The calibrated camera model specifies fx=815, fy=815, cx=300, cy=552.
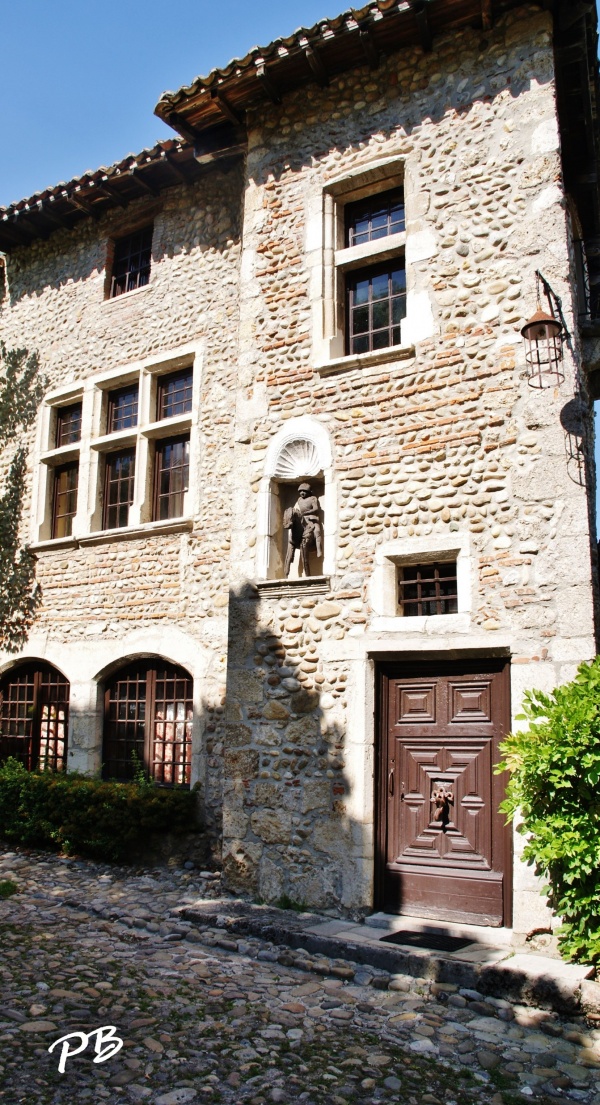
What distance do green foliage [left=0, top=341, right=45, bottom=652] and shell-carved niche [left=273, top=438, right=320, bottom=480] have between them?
4496 mm

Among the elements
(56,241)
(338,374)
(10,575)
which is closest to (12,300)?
(56,241)

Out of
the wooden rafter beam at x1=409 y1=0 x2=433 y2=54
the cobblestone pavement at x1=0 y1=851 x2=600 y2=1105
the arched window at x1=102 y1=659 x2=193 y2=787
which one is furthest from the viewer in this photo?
the arched window at x1=102 y1=659 x2=193 y2=787

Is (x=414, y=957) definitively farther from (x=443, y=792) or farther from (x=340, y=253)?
(x=340, y=253)

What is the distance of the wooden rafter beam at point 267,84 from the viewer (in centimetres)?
698

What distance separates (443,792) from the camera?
18.7 feet

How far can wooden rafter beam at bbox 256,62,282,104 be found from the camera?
698cm

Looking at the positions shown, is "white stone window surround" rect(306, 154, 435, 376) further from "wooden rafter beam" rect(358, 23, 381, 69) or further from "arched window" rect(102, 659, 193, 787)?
"arched window" rect(102, 659, 193, 787)

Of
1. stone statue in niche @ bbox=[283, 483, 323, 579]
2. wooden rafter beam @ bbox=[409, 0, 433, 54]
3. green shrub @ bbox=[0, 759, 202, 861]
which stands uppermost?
wooden rafter beam @ bbox=[409, 0, 433, 54]

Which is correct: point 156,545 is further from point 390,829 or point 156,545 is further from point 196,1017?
point 196,1017

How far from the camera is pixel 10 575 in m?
10.3

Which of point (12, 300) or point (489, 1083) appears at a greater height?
point (12, 300)

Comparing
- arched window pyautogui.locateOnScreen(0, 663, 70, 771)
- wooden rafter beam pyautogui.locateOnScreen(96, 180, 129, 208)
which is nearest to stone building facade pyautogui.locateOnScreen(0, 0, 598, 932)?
wooden rafter beam pyautogui.locateOnScreen(96, 180, 129, 208)

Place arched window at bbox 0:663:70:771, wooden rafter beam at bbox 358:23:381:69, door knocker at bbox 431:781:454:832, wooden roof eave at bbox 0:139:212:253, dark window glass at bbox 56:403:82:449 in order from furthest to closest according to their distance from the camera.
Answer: dark window glass at bbox 56:403:82:449 < arched window at bbox 0:663:70:771 < wooden roof eave at bbox 0:139:212:253 < wooden rafter beam at bbox 358:23:381:69 < door knocker at bbox 431:781:454:832

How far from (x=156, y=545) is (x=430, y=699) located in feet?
12.9
